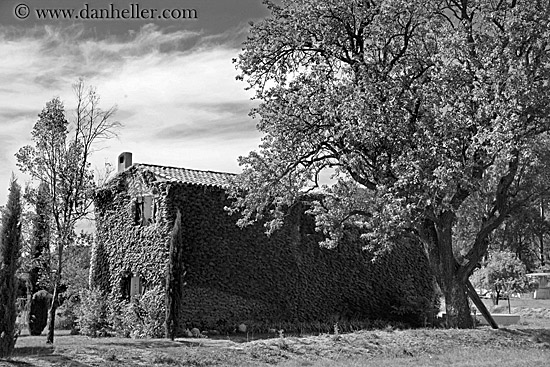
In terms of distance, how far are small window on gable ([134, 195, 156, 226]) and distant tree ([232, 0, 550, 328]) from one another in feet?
15.0

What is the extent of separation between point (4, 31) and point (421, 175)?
9.13 meters

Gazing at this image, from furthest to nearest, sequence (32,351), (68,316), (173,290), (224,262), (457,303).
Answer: (68,316), (224,262), (173,290), (457,303), (32,351)

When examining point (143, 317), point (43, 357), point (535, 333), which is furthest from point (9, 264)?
point (535, 333)

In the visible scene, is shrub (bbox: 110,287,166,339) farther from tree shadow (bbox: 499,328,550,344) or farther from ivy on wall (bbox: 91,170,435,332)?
tree shadow (bbox: 499,328,550,344)

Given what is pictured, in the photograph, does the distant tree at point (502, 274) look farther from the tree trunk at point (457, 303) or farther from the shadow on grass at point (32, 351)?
the shadow on grass at point (32, 351)

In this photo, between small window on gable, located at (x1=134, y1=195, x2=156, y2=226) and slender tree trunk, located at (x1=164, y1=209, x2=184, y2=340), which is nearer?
slender tree trunk, located at (x1=164, y1=209, x2=184, y2=340)

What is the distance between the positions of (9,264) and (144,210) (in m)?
8.89

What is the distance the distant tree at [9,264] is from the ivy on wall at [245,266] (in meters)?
6.45

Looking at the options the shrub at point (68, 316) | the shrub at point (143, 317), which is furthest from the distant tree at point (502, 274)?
the shrub at point (68, 316)

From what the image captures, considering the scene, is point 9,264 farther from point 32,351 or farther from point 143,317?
point 143,317

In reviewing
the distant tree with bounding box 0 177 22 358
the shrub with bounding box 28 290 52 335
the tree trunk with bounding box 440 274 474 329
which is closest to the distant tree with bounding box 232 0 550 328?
the tree trunk with bounding box 440 274 474 329

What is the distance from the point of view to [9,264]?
12.0m

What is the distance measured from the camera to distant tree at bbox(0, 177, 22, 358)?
1154cm

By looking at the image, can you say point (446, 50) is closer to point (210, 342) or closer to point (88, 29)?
point (88, 29)
